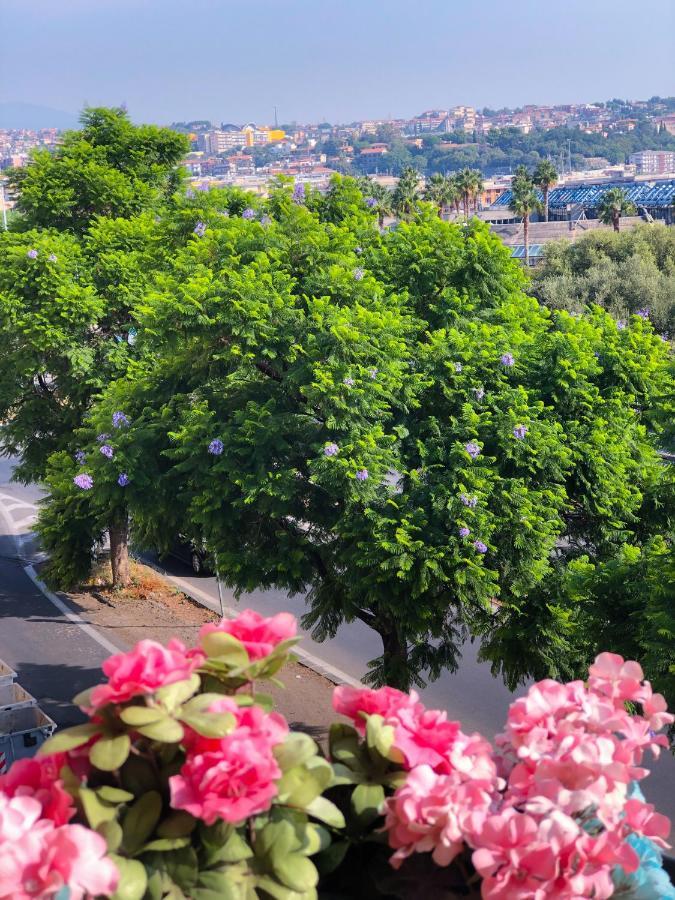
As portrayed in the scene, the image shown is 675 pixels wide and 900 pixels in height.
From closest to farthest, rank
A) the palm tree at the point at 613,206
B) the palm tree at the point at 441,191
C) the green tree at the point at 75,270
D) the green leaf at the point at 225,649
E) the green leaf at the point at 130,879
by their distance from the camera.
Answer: the green leaf at the point at 130,879 < the green leaf at the point at 225,649 < the green tree at the point at 75,270 < the palm tree at the point at 613,206 < the palm tree at the point at 441,191

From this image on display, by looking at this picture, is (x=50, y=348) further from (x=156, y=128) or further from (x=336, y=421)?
(x=336, y=421)

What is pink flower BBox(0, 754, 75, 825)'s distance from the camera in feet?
7.86

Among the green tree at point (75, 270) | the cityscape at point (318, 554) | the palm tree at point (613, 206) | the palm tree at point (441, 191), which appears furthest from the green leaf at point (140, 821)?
the palm tree at point (441, 191)

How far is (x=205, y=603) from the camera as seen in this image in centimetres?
2055

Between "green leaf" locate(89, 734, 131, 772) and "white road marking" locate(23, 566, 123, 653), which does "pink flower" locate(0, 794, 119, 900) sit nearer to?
"green leaf" locate(89, 734, 131, 772)

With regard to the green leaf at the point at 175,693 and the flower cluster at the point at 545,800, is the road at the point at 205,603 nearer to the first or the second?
the flower cluster at the point at 545,800

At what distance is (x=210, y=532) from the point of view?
1196 centimetres

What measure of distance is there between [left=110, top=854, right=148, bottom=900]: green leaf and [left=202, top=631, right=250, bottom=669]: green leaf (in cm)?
55

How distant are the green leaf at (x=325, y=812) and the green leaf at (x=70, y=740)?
55 centimetres

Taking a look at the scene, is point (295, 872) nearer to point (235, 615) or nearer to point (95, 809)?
point (95, 809)

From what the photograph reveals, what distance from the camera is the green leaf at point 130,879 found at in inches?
92.1

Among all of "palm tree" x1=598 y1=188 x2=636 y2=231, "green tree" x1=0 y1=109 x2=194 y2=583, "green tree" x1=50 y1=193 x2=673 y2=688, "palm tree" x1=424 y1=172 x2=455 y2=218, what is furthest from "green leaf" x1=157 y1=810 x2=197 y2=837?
"palm tree" x1=424 y1=172 x2=455 y2=218

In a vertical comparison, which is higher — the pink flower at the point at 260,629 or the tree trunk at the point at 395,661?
the pink flower at the point at 260,629

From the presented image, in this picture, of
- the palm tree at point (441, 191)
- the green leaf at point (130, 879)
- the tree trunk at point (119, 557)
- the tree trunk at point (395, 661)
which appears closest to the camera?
the green leaf at point (130, 879)
